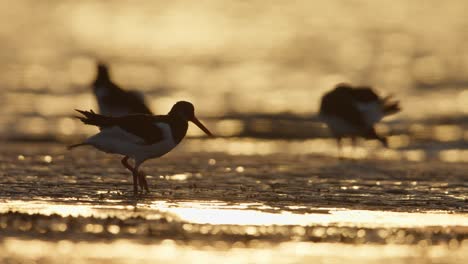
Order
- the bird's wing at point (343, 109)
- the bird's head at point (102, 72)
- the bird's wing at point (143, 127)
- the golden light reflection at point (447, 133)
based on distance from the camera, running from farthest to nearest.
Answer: the golden light reflection at point (447, 133) < the bird's head at point (102, 72) < the bird's wing at point (343, 109) < the bird's wing at point (143, 127)

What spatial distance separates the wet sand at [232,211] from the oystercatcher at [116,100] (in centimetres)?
90

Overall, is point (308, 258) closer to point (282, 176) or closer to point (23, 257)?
point (23, 257)

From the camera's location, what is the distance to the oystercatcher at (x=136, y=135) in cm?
1512

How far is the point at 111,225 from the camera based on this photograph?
40.4ft

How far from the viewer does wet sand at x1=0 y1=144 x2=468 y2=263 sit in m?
11.3

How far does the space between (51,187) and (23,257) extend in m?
4.52

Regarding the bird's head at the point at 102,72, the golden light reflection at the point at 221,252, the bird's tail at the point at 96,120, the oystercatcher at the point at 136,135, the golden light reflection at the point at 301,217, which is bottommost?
the golden light reflection at the point at 221,252

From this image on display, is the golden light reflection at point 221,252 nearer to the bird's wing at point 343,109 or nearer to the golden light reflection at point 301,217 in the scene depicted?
the golden light reflection at point 301,217

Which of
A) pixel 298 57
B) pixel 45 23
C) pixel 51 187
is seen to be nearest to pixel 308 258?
pixel 51 187

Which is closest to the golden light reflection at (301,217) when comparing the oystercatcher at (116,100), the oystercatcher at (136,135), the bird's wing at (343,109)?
the oystercatcher at (136,135)

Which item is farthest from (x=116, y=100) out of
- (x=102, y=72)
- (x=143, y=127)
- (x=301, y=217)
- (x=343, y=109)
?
(x=301, y=217)

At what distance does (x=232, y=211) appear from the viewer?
13469mm

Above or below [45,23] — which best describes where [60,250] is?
below

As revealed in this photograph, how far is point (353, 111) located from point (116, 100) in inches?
161
